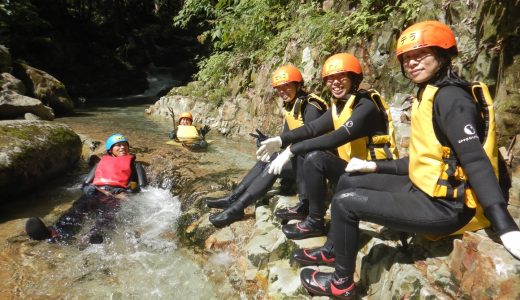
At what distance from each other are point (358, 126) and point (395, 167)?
0.57 m

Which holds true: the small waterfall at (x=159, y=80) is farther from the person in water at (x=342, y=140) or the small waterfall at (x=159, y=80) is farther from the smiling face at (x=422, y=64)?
the smiling face at (x=422, y=64)

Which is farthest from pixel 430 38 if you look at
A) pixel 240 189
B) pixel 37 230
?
pixel 37 230

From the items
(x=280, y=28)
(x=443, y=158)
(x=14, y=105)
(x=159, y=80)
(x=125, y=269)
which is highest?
(x=280, y=28)

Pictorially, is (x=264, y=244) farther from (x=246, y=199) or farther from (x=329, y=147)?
(x=329, y=147)

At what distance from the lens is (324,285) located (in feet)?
10.6

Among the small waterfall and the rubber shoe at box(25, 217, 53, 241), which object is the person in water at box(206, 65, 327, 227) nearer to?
the rubber shoe at box(25, 217, 53, 241)

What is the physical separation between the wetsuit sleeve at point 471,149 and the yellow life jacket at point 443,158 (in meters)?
0.08

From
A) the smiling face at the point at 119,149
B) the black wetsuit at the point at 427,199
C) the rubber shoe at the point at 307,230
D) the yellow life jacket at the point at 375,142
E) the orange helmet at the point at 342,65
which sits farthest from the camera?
the smiling face at the point at 119,149

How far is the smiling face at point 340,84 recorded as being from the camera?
13.1 feet

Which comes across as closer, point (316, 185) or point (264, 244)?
point (316, 185)

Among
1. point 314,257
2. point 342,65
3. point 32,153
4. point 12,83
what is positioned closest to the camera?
point 314,257

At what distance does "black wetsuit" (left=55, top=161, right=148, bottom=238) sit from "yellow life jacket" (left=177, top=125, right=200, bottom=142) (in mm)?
3170

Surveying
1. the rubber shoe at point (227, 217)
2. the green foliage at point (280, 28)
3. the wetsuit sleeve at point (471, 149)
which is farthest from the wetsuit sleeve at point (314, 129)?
the green foliage at point (280, 28)

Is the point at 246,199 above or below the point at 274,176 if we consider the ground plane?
below
